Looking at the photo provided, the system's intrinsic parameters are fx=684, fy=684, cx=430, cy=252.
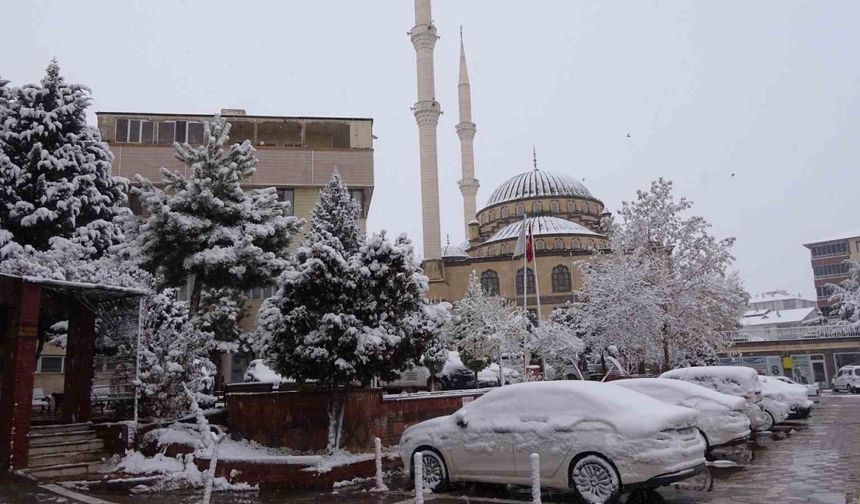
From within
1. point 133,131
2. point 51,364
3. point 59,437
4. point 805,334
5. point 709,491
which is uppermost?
point 133,131

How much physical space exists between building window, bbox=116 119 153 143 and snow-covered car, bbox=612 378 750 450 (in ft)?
79.0

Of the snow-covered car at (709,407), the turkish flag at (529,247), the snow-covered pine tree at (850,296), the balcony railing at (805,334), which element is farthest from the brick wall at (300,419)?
the snow-covered pine tree at (850,296)

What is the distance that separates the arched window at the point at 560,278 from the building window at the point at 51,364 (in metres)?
36.8

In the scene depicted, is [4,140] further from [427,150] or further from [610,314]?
[427,150]

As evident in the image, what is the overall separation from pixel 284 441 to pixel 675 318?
57.8 ft

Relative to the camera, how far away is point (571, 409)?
8969 millimetres

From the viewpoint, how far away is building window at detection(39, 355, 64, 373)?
27.4 meters

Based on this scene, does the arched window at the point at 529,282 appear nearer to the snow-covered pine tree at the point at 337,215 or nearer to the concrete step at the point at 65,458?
the snow-covered pine tree at the point at 337,215

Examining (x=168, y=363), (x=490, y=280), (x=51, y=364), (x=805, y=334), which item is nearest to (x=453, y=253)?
(x=490, y=280)

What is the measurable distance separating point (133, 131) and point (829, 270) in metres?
71.7

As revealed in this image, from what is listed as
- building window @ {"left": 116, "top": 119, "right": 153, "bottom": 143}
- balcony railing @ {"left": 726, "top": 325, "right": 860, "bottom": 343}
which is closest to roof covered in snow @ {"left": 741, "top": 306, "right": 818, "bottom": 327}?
balcony railing @ {"left": 726, "top": 325, "right": 860, "bottom": 343}

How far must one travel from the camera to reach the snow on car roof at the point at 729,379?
15.5 m

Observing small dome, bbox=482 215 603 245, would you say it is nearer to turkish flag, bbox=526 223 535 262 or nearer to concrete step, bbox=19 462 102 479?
turkish flag, bbox=526 223 535 262

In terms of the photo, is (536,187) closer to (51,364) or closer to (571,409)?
(51,364)
